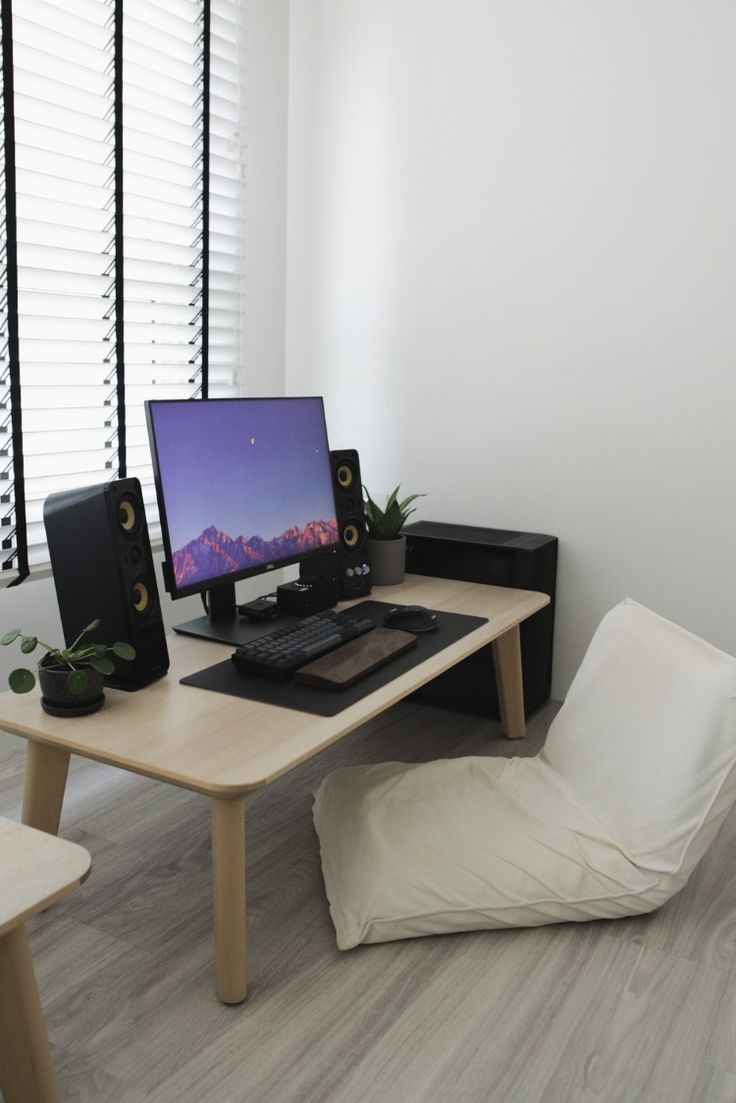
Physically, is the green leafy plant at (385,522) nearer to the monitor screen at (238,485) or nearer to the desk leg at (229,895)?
the monitor screen at (238,485)

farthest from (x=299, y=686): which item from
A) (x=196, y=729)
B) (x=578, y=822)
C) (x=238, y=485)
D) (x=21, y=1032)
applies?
(x=21, y=1032)

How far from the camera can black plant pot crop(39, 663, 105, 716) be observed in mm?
1718

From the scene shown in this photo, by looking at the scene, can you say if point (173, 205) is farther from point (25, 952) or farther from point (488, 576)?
point (25, 952)

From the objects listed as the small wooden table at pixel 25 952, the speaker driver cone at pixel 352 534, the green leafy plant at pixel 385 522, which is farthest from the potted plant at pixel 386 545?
the small wooden table at pixel 25 952

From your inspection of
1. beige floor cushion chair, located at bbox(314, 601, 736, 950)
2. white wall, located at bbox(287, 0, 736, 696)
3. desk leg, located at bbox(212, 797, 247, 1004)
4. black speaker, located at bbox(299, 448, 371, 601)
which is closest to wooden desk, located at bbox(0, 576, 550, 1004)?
desk leg, located at bbox(212, 797, 247, 1004)

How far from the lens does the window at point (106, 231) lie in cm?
252

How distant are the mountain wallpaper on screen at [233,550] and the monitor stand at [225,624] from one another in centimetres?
6

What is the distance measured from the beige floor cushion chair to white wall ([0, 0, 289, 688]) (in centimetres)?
137

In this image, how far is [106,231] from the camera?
2.76 meters

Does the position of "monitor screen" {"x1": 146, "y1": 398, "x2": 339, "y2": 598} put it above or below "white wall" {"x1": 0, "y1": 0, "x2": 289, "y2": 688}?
below

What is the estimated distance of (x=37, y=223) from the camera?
2.54 meters

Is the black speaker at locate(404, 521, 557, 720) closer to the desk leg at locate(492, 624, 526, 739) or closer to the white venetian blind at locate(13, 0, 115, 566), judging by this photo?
the desk leg at locate(492, 624, 526, 739)

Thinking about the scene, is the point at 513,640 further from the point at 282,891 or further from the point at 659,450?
the point at 282,891

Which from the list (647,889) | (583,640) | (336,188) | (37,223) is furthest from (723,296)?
(37,223)
